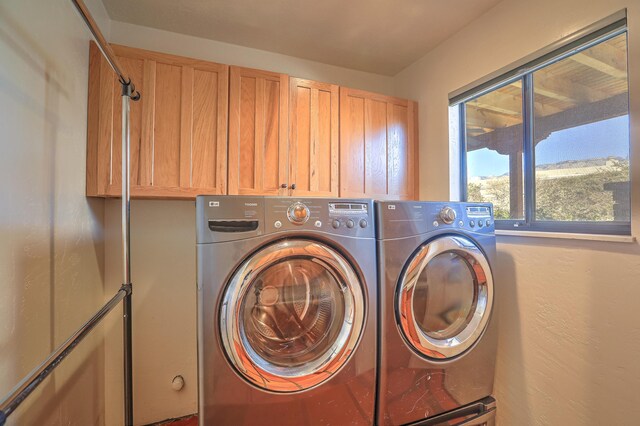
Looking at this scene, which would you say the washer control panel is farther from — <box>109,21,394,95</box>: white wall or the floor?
the floor

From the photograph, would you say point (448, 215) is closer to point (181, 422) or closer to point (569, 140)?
point (569, 140)

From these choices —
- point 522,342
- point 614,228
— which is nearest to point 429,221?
point 614,228

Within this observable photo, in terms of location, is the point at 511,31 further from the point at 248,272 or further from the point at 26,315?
the point at 26,315

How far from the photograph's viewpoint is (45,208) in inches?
40.5

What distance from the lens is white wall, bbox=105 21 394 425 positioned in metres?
1.68

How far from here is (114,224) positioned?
5.51 ft

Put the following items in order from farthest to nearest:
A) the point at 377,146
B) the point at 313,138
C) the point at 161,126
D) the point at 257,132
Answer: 1. the point at 377,146
2. the point at 313,138
3. the point at 257,132
4. the point at 161,126

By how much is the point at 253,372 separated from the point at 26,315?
77 centimetres

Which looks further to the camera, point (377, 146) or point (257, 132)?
point (377, 146)

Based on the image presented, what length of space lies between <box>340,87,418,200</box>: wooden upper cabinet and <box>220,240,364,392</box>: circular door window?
30.6 inches

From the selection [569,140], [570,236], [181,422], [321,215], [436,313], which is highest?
[569,140]

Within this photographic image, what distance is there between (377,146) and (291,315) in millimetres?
1286

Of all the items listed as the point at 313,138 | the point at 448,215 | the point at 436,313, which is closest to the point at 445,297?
the point at 436,313

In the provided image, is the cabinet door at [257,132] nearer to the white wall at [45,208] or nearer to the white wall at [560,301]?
the white wall at [45,208]
